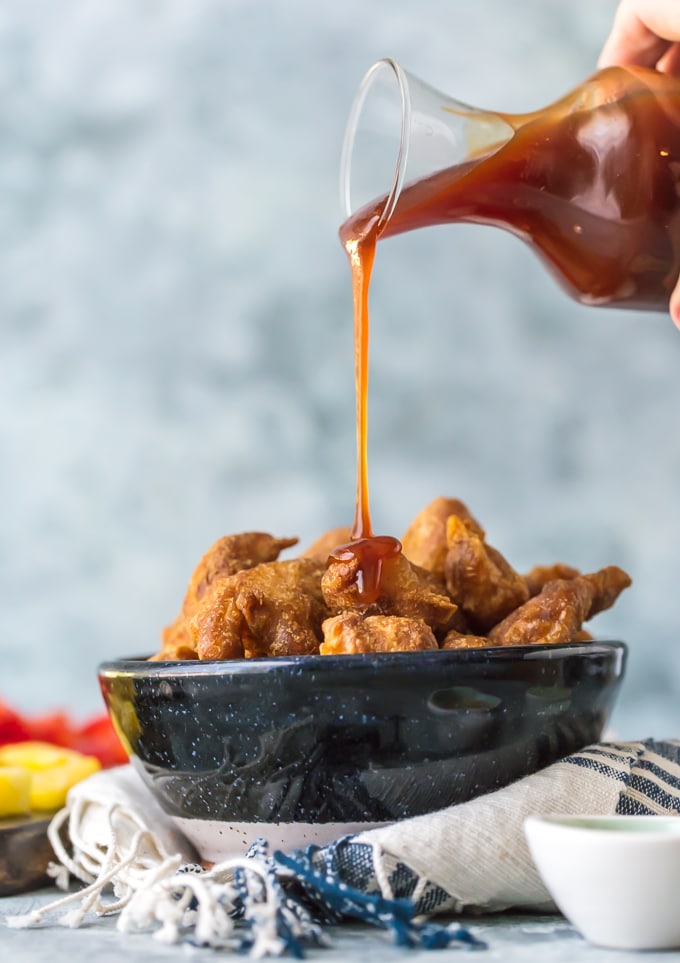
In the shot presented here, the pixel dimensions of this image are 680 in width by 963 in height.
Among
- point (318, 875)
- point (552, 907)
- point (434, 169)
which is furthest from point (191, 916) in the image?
point (434, 169)

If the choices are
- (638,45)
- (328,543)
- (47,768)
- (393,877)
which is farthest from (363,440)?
(638,45)

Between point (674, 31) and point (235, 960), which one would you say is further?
point (674, 31)

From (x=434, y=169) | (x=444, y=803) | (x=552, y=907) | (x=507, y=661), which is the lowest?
(x=552, y=907)

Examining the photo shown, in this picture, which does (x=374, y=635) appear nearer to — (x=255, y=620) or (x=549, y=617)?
(x=255, y=620)

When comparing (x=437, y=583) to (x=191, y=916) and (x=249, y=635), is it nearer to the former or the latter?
(x=249, y=635)

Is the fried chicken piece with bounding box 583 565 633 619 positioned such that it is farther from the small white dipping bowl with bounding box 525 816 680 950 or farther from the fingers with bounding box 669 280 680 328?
the small white dipping bowl with bounding box 525 816 680 950

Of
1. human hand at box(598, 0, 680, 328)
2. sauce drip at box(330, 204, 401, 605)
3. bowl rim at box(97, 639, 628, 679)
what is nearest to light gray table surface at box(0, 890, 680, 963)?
bowl rim at box(97, 639, 628, 679)

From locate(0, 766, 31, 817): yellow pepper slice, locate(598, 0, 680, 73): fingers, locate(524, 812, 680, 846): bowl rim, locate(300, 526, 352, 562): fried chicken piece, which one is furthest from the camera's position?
locate(598, 0, 680, 73): fingers
